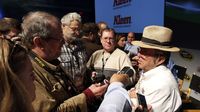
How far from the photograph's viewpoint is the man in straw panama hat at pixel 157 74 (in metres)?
2.68

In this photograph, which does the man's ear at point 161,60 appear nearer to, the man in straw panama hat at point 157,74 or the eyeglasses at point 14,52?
the man in straw panama hat at point 157,74

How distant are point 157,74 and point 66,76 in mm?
769

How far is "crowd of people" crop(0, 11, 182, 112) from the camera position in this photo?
1.16 metres

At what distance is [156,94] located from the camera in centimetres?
269

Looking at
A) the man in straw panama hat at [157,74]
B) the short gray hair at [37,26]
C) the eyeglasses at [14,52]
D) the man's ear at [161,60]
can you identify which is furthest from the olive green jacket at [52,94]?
the man's ear at [161,60]

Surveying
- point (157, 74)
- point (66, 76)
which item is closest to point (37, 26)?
point (66, 76)

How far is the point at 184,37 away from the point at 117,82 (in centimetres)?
375

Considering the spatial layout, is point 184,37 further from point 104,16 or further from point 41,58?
point 104,16

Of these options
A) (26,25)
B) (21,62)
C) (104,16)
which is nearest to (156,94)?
(26,25)

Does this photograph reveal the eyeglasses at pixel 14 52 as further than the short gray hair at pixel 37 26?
No

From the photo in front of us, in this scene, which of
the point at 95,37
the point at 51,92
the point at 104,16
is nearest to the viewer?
the point at 51,92

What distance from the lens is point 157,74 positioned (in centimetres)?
Result: 281

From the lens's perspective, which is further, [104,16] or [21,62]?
[104,16]

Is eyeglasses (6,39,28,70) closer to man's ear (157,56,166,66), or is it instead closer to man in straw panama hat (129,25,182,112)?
man in straw panama hat (129,25,182,112)
